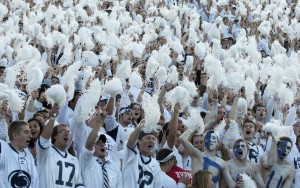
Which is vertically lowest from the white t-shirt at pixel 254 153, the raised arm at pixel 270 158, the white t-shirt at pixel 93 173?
the white t-shirt at pixel 254 153

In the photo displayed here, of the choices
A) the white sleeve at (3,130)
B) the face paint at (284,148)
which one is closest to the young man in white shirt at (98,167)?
the white sleeve at (3,130)

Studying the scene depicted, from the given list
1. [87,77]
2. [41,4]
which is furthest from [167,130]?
[41,4]

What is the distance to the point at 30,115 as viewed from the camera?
7801 millimetres

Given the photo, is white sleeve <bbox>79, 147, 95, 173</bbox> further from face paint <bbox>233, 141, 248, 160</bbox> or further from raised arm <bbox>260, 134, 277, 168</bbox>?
raised arm <bbox>260, 134, 277, 168</bbox>

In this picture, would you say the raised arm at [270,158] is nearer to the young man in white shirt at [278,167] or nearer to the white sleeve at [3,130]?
the young man in white shirt at [278,167]

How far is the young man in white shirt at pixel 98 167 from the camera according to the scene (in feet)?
22.3

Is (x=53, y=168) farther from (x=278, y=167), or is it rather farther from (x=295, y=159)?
(x=295, y=159)

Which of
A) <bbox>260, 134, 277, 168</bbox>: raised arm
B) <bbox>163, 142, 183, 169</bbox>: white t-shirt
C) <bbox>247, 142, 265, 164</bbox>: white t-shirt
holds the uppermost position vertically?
<bbox>260, 134, 277, 168</bbox>: raised arm

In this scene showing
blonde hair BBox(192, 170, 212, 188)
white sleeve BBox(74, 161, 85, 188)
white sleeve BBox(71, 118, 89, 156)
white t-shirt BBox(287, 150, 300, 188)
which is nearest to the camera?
blonde hair BBox(192, 170, 212, 188)

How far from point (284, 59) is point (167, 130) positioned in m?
5.34

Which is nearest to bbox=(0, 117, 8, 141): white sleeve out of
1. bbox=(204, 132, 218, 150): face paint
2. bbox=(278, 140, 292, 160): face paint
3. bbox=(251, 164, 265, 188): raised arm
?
bbox=(204, 132, 218, 150): face paint

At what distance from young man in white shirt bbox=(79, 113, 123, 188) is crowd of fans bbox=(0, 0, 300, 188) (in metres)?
0.01

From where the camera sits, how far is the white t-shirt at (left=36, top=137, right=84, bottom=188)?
21.5 ft

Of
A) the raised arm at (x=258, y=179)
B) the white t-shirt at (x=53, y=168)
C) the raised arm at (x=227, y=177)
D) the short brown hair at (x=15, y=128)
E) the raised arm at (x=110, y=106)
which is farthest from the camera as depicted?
the raised arm at (x=110, y=106)
